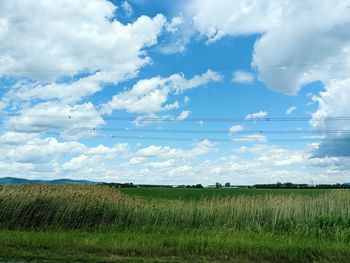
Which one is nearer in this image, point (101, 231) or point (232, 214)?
point (101, 231)

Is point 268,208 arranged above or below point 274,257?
above

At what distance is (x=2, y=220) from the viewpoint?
23.2 m

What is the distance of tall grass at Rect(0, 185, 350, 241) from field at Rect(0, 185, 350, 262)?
5 centimetres

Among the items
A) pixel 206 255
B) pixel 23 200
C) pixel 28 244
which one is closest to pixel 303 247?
pixel 206 255

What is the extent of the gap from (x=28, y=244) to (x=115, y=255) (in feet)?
12.5

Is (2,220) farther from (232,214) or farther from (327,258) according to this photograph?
(327,258)

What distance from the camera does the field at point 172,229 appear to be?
1322 cm

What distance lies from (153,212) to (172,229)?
8.09 feet

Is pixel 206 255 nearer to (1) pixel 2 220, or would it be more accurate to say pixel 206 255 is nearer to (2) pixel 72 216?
(2) pixel 72 216

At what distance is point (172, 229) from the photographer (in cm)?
2002

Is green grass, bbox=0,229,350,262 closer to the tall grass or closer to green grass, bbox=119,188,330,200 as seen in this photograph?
the tall grass

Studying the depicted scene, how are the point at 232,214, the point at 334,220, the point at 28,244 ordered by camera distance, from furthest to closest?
the point at 232,214 → the point at 334,220 → the point at 28,244

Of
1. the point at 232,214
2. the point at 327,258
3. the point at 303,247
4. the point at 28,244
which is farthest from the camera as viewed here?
the point at 232,214

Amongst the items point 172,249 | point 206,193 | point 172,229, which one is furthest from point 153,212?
point 206,193
